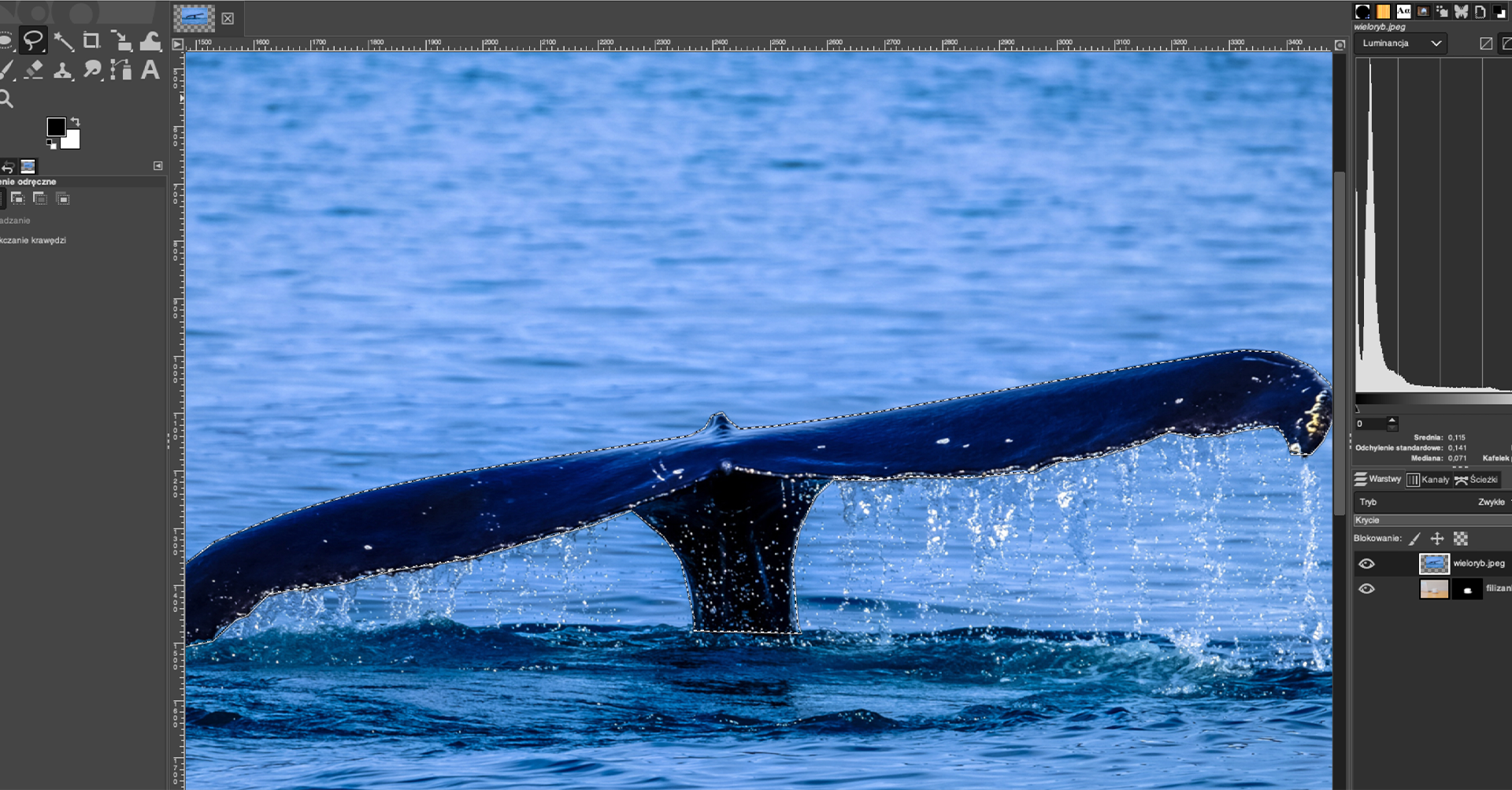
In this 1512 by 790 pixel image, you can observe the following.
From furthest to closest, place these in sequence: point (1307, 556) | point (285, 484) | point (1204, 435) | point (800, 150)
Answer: point (800, 150)
point (285, 484)
point (1307, 556)
point (1204, 435)

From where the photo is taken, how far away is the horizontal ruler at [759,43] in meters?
7.02

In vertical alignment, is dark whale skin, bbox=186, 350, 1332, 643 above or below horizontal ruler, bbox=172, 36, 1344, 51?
below

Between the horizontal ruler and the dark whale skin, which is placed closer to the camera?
the dark whale skin

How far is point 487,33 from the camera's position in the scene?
709cm

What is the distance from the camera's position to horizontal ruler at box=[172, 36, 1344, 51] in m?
7.02

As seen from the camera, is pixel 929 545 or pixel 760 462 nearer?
pixel 760 462

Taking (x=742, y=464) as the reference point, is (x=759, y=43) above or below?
above

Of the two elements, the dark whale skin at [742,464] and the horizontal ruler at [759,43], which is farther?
the horizontal ruler at [759,43]

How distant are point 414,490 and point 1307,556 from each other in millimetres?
7021

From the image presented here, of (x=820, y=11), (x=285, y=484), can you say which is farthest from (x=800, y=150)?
(x=820, y=11)

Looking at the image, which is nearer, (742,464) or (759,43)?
(759,43)

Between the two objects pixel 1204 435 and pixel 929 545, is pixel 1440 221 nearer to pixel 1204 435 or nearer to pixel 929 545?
pixel 1204 435

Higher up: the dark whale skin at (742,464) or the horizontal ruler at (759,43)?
the horizontal ruler at (759,43)

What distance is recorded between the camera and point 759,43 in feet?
23.5
